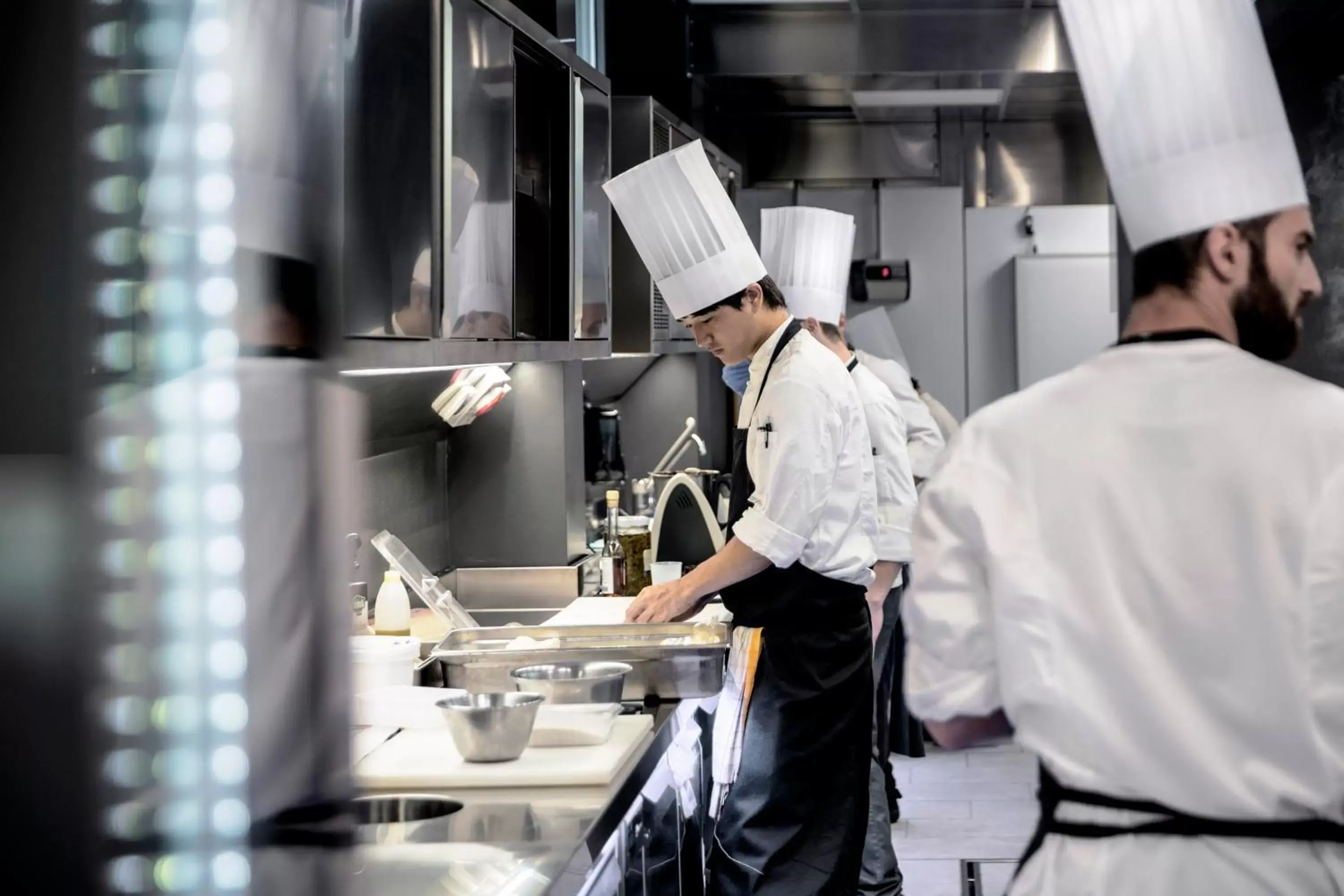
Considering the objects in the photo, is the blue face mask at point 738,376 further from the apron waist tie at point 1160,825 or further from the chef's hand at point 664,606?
the apron waist tie at point 1160,825

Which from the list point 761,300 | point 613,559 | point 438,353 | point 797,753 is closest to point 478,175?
point 438,353

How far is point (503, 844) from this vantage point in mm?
1850

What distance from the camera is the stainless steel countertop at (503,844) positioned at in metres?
1.69

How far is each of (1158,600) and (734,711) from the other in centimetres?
180

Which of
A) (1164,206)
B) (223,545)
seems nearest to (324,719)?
(223,545)

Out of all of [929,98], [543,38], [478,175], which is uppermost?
[929,98]

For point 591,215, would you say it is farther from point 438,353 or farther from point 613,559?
point 438,353

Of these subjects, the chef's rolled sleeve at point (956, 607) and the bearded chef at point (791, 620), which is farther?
the bearded chef at point (791, 620)

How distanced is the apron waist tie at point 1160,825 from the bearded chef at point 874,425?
2.51 m

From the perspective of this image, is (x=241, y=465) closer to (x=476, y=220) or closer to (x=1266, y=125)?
(x=1266, y=125)

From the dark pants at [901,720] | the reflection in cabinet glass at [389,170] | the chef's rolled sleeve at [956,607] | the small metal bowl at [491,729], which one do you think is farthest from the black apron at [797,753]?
the dark pants at [901,720]

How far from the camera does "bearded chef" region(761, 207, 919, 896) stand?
4.13m

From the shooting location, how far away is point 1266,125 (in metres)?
1.57

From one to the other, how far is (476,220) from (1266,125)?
1.34 metres
